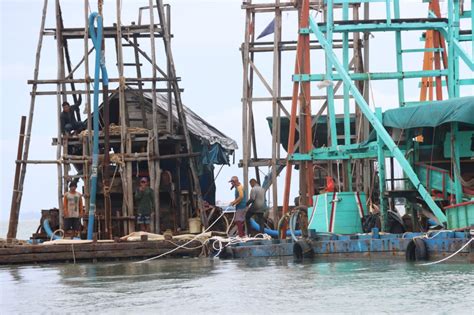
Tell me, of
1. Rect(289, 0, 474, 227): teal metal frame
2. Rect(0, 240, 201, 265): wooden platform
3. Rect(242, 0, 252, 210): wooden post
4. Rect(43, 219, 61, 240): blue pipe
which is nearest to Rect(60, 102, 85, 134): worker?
Rect(43, 219, 61, 240): blue pipe

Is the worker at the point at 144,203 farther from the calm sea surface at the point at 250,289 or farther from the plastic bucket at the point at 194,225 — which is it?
the calm sea surface at the point at 250,289

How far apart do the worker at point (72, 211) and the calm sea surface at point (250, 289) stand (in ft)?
17.0

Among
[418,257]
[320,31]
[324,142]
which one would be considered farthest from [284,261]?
[324,142]

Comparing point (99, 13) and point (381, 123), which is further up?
point (99, 13)

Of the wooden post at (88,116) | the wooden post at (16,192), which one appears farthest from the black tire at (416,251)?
the wooden post at (16,192)

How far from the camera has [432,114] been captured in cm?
2503

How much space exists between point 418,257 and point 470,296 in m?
5.92

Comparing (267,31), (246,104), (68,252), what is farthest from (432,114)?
(267,31)

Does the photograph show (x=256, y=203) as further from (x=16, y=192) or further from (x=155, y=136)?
(x=16, y=192)

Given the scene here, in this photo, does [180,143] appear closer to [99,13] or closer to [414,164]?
[99,13]

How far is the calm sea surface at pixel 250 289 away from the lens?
17422 mm

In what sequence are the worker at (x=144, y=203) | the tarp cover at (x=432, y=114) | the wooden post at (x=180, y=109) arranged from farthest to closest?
the wooden post at (x=180, y=109), the worker at (x=144, y=203), the tarp cover at (x=432, y=114)

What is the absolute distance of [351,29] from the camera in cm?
2783

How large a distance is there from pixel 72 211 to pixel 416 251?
35.6 ft
